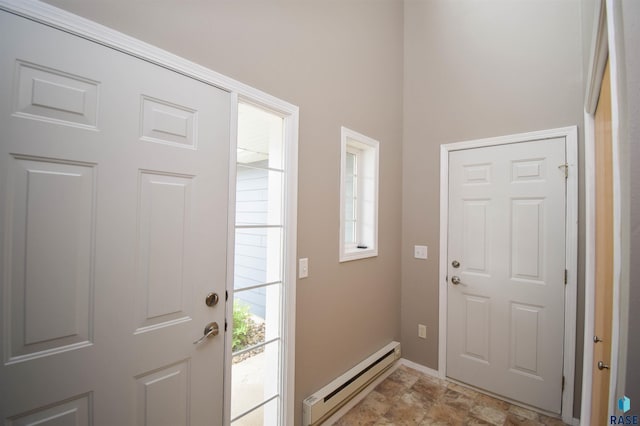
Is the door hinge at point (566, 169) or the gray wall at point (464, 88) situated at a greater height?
the gray wall at point (464, 88)

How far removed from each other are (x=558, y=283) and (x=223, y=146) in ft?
8.41

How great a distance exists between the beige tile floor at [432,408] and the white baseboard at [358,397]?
0.02 metres

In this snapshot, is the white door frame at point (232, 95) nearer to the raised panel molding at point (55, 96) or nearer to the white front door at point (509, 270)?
the raised panel molding at point (55, 96)

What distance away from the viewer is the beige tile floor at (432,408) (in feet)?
6.61

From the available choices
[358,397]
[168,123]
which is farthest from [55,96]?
[358,397]

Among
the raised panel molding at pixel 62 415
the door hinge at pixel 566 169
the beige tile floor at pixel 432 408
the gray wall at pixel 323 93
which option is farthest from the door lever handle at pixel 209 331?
the door hinge at pixel 566 169

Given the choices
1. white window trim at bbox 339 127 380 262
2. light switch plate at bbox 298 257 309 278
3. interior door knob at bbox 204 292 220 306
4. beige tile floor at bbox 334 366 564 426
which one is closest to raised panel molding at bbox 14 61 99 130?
interior door knob at bbox 204 292 220 306

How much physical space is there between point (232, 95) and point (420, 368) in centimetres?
287

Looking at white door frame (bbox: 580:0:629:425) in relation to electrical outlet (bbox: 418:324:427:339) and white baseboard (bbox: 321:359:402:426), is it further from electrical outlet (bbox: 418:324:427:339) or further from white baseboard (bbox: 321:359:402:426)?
white baseboard (bbox: 321:359:402:426)

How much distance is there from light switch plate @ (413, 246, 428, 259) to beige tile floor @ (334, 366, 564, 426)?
1.14 meters

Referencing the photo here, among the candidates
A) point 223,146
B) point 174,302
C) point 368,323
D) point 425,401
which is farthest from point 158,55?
point 425,401

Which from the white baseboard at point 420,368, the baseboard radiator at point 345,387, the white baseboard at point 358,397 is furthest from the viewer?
the white baseboard at point 420,368

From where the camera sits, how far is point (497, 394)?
230cm

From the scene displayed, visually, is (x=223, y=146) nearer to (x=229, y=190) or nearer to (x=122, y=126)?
(x=229, y=190)
